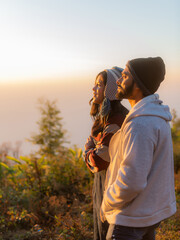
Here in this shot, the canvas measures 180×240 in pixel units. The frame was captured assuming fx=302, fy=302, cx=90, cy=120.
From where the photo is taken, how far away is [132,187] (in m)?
1.66

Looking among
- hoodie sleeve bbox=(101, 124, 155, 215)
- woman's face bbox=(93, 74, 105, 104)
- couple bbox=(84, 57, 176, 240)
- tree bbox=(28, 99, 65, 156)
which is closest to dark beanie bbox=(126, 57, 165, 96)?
couple bbox=(84, 57, 176, 240)

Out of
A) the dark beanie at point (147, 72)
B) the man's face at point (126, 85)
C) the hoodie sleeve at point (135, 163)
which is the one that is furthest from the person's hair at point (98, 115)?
the hoodie sleeve at point (135, 163)

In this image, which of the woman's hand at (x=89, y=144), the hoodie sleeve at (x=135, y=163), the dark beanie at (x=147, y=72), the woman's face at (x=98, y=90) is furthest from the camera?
the woman's hand at (x=89, y=144)

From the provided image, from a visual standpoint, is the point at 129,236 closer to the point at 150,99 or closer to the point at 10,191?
the point at 150,99

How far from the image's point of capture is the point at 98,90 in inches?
Answer: 101

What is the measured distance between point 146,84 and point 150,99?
4.0 inches

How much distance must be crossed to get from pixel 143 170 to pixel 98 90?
109 centimetres

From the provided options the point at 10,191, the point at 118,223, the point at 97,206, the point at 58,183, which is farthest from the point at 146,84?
the point at 10,191

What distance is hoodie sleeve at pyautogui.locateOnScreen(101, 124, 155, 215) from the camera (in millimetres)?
1646

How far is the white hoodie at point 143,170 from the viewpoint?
166cm

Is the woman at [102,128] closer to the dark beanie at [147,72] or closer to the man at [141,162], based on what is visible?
the man at [141,162]

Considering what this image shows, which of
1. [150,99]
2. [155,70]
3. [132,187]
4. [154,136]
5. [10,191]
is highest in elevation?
[155,70]

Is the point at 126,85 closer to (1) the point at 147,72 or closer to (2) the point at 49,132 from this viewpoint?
(1) the point at 147,72

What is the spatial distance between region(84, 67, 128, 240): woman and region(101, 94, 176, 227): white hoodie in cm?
46
